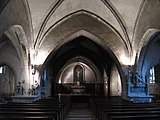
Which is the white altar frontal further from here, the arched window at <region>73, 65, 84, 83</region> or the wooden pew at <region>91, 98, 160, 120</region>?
the arched window at <region>73, 65, 84, 83</region>

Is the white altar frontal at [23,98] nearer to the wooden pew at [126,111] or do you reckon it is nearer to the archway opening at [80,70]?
the archway opening at [80,70]

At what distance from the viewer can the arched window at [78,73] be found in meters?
28.5

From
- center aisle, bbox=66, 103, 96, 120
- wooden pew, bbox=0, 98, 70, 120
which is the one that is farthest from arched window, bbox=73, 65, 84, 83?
wooden pew, bbox=0, 98, 70, 120

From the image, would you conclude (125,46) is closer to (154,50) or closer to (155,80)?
(154,50)

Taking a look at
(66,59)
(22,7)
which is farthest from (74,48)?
(22,7)

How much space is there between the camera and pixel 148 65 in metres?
14.3

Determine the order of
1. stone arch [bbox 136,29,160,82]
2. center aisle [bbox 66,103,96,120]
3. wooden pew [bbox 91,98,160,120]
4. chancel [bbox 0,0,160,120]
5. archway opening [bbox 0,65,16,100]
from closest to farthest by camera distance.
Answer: wooden pew [bbox 91,98,160,120], center aisle [bbox 66,103,96,120], chancel [bbox 0,0,160,120], stone arch [bbox 136,29,160,82], archway opening [bbox 0,65,16,100]

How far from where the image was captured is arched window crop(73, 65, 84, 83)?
1123 inches

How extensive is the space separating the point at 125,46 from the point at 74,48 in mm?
9675

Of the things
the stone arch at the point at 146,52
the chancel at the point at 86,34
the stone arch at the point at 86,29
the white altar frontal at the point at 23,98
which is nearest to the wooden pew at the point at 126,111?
the chancel at the point at 86,34

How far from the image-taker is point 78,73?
93.7 ft

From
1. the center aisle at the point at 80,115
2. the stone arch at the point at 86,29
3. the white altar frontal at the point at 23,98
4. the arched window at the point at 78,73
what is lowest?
the center aisle at the point at 80,115

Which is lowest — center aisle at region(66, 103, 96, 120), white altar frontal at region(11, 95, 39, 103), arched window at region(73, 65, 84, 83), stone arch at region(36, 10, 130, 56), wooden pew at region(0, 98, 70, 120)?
center aisle at region(66, 103, 96, 120)

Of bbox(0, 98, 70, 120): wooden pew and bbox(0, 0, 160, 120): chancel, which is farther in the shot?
bbox(0, 0, 160, 120): chancel
